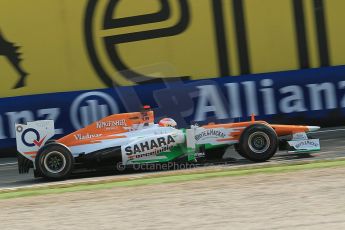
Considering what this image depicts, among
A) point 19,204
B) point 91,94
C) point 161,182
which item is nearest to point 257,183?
point 161,182

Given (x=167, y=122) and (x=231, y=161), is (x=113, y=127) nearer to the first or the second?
(x=167, y=122)

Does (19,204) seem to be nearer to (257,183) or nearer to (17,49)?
(257,183)

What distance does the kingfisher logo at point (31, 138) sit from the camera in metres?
9.10

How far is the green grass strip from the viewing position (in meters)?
7.80

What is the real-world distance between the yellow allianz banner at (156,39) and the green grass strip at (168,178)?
553 centimetres

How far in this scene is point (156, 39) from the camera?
1384cm

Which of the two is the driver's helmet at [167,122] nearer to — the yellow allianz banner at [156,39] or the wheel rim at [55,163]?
the wheel rim at [55,163]

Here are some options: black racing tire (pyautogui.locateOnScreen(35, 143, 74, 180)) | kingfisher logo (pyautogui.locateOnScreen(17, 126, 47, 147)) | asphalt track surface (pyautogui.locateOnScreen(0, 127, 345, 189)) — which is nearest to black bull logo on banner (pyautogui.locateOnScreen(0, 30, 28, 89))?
asphalt track surface (pyautogui.locateOnScreen(0, 127, 345, 189))

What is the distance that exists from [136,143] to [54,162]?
128 cm

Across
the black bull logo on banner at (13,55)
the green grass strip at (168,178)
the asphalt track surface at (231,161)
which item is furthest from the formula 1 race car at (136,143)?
the black bull logo on banner at (13,55)

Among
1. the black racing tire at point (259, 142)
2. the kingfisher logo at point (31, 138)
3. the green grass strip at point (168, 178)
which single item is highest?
the kingfisher logo at point (31, 138)

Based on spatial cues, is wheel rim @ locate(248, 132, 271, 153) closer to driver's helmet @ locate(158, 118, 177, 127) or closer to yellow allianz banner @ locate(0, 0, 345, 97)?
driver's helmet @ locate(158, 118, 177, 127)

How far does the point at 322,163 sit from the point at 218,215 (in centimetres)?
330

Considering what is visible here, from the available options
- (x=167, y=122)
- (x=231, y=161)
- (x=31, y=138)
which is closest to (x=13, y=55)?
(x=31, y=138)
